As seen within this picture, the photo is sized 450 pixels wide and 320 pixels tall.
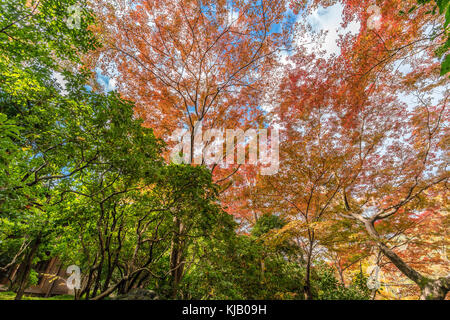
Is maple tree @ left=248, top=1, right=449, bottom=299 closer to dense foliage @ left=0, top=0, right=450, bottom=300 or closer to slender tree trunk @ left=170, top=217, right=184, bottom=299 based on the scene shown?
dense foliage @ left=0, top=0, right=450, bottom=300

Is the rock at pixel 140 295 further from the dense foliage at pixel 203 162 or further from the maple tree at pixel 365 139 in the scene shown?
the maple tree at pixel 365 139

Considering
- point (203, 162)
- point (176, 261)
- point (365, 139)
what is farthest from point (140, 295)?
point (365, 139)

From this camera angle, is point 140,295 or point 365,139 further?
point 365,139

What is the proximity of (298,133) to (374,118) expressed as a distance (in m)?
2.93

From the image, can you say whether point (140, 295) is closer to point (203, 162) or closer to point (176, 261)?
Answer: point (176, 261)

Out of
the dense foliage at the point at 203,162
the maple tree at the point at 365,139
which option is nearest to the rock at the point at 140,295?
the dense foliage at the point at 203,162

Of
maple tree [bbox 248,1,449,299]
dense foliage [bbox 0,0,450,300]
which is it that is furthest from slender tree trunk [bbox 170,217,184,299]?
maple tree [bbox 248,1,449,299]

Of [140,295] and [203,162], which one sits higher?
[203,162]

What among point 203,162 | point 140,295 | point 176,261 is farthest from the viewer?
point 203,162

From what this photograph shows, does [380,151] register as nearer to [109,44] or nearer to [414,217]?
[414,217]

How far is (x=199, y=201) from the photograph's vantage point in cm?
347

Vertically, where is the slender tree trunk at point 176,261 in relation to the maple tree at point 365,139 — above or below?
below

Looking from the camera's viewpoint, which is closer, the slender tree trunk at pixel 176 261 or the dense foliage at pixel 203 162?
the dense foliage at pixel 203 162

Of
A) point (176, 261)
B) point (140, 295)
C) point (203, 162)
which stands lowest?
point (140, 295)
